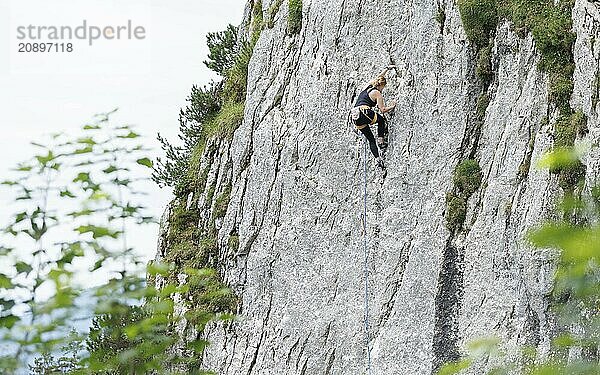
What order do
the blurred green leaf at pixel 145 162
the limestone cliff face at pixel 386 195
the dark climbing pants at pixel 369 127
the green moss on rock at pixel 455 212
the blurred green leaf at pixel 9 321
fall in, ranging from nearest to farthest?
1. the blurred green leaf at pixel 9 321
2. the blurred green leaf at pixel 145 162
3. the limestone cliff face at pixel 386 195
4. the green moss on rock at pixel 455 212
5. the dark climbing pants at pixel 369 127

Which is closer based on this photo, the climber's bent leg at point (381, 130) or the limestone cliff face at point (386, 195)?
the limestone cliff face at point (386, 195)

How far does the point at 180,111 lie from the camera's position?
24266 mm

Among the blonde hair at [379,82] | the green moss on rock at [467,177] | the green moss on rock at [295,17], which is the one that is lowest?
the green moss on rock at [467,177]

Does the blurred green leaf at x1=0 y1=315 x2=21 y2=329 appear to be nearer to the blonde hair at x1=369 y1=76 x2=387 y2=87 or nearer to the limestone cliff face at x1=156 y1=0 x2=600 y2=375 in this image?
the limestone cliff face at x1=156 y1=0 x2=600 y2=375

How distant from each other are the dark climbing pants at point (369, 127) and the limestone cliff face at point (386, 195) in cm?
20

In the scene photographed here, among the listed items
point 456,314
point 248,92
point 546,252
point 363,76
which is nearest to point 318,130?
point 363,76

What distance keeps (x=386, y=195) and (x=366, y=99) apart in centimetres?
171

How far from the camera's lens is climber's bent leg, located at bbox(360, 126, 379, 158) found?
617 inches

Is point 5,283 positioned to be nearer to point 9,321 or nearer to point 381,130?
point 9,321

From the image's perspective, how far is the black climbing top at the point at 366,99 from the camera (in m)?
15.5

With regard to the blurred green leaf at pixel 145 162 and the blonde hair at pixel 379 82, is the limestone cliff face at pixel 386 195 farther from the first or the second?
the blurred green leaf at pixel 145 162

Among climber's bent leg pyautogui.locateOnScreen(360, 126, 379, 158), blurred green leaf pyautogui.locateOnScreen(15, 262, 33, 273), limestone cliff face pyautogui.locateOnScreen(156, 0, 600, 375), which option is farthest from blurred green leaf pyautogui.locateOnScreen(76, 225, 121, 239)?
climber's bent leg pyautogui.locateOnScreen(360, 126, 379, 158)

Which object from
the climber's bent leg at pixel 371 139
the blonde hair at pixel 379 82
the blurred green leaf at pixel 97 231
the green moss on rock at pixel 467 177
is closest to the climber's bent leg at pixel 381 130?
the climber's bent leg at pixel 371 139

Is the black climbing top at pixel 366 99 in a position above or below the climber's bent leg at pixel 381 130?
above
